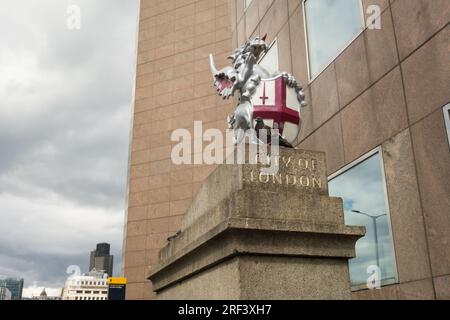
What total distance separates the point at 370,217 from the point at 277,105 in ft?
13.5

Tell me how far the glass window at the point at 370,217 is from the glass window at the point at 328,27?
315 centimetres

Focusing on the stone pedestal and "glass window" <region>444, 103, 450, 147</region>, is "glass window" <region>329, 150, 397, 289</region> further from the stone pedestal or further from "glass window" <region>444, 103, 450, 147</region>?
the stone pedestal

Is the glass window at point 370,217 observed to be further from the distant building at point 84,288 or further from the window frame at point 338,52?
the distant building at point 84,288

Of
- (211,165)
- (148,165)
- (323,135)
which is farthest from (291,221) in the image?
(148,165)

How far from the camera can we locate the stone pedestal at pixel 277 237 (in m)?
5.26

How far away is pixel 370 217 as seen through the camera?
32.3 ft

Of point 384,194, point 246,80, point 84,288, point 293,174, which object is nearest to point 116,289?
point 384,194

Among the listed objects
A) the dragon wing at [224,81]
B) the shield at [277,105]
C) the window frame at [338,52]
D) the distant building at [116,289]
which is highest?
the window frame at [338,52]

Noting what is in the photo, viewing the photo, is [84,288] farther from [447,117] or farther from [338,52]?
[447,117]

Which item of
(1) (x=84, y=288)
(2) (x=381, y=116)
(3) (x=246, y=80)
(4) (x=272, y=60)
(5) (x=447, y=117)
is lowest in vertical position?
(5) (x=447, y=117)

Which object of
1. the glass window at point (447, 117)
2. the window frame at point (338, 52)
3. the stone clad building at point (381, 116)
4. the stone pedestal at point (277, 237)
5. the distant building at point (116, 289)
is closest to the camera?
the stone pedestal at point (277, 237)

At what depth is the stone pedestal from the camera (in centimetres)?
526

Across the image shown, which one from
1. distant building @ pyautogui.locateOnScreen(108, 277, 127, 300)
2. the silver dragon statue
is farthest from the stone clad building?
distant building @ pyautogui.locateOnScreen(108, 277, 127, 300)

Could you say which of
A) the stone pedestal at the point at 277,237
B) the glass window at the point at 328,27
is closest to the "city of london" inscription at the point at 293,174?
the stone pedestal at the point at 277,237
